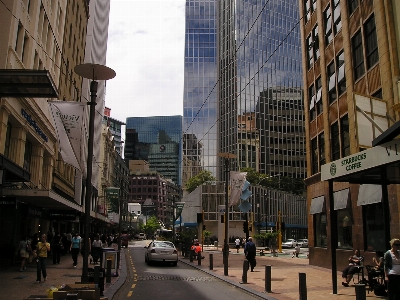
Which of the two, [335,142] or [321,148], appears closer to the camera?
[335,142]

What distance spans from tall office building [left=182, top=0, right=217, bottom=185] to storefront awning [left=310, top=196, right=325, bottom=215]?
74179 mm

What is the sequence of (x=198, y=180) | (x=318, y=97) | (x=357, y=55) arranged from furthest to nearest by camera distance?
(x=198, y=180)
(x=318, y=97)
(x=357, y=55)

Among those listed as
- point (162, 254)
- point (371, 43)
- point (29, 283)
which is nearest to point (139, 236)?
point (162, 254)

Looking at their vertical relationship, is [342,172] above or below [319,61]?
below

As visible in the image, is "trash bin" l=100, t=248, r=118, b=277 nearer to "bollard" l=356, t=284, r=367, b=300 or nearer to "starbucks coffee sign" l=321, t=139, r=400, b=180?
"starbucks coffee sign" l=321, t=139, r=400, b=180

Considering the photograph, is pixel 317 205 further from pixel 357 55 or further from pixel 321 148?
pixel 357 55

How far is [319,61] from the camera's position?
28844 millimetres

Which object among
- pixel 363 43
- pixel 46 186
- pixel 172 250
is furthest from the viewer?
pixel 46 186

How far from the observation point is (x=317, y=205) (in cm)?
2719

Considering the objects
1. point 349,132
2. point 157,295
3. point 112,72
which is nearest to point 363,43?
point 349,132

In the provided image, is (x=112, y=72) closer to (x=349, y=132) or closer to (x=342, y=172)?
(x=342, y=172)

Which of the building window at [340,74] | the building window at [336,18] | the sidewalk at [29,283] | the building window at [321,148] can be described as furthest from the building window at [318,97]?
the sidewalk at [29,283]

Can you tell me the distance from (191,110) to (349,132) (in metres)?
85.9

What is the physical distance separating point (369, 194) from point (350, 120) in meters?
4.98
